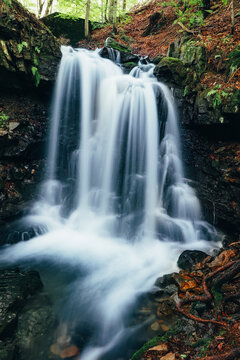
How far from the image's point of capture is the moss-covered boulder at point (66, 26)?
13.1 m

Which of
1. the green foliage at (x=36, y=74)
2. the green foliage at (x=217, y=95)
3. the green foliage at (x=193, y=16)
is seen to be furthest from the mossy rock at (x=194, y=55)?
the green foliage at (x=36, y=74)

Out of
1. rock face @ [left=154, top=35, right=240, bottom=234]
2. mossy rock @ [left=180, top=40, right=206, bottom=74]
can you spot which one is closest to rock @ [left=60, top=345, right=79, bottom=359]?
rock face @ [left=154, top=35, right=240, bottom=234]

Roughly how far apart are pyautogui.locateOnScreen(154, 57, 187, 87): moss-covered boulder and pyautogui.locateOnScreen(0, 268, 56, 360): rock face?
780 centimetres

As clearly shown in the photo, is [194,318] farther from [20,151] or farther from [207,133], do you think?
[20,151]

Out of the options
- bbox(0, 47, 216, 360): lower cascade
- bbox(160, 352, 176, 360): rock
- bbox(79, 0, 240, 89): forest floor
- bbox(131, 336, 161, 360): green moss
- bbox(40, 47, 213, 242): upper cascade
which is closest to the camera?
bbox(160, 352, 176, 360): rock

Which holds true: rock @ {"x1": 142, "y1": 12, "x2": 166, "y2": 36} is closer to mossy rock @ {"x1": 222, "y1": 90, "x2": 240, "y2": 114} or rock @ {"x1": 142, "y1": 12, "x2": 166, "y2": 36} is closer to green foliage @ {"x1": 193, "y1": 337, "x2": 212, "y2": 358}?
mossy rock @ {"x1": 222, "y1": 90, "x2": 240, "y2": 114}

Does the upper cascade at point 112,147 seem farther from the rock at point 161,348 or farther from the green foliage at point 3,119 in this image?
the rock at point 161,348

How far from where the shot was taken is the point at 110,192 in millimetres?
7523

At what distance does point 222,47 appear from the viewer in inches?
277

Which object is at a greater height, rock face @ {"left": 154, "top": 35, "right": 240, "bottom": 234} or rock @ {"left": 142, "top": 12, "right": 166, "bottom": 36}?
rock @ {"left": 142, "top": 12, "right": 166, "bottom": 36}

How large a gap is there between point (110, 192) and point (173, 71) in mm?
5073

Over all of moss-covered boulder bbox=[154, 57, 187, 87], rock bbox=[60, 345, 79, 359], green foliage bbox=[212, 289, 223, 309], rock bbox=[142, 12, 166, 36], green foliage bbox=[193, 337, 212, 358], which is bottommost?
rock bbox=[60, 345, 79, 359]

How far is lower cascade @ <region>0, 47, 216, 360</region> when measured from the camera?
492 cm

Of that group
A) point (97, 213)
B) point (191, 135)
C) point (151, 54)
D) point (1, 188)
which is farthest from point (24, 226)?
point (151, 54)
